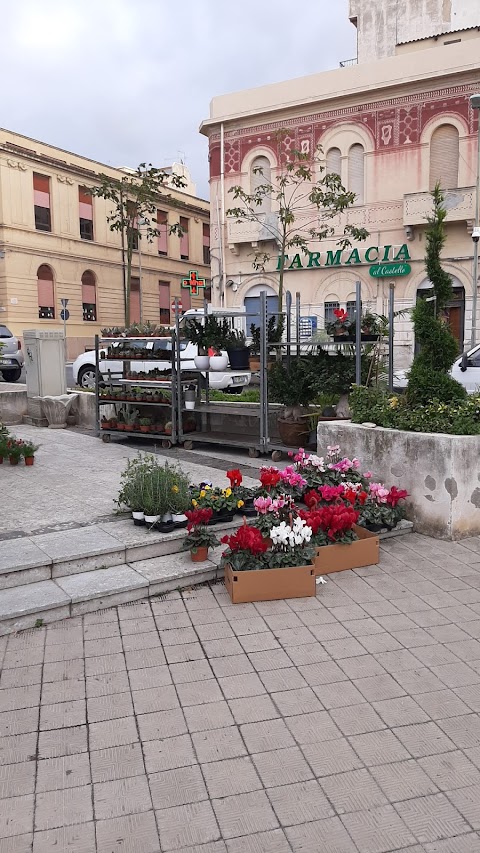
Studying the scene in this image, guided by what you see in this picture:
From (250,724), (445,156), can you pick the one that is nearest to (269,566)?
(250,724)

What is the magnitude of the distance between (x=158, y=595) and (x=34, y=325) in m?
29.2

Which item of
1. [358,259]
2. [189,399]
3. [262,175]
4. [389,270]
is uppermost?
[262,175]

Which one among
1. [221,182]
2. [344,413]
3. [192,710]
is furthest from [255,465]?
[221,182]

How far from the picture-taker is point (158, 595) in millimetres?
4730

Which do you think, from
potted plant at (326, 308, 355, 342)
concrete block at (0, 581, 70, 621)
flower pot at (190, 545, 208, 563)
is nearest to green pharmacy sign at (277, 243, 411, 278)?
potted plant at (326, 308, 355, 342)

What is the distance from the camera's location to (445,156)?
20234mm

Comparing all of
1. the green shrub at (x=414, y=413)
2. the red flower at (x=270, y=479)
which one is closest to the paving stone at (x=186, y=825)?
the red flower at (x=270, y=479)

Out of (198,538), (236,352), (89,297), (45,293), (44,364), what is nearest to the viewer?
(198,538)

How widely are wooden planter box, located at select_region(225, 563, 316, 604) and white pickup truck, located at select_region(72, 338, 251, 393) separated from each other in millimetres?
4836

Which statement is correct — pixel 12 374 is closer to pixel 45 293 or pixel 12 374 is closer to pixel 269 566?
pixel 45 293

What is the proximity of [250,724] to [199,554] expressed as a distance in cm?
199

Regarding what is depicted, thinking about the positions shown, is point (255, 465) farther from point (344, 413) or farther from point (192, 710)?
point (192, 710)

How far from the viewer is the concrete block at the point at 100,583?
448 cm

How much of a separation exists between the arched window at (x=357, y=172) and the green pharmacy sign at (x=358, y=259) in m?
1.63
